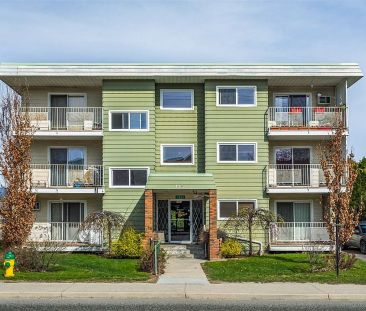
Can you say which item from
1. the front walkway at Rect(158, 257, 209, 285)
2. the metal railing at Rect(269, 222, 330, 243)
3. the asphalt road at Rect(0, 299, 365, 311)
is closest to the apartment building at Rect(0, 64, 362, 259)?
the metal railing at Rect(269, 222, 330, 243)

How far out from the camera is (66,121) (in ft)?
84.5

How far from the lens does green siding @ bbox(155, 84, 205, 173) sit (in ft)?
85.9

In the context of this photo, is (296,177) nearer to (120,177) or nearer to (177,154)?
(177,154)

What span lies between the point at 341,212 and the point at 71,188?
12.5 m

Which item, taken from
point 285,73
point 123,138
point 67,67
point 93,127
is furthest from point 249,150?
point 67,67

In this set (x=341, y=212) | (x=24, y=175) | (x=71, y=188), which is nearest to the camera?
(x=341, y=212)

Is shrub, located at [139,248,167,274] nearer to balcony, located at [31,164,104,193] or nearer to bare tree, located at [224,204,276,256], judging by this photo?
bare tree, located at [224,204,276,256]

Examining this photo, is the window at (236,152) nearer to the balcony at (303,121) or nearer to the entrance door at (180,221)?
the balcony at (303,121)

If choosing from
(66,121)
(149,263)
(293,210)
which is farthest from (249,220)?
(66,121)

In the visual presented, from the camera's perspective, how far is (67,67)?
81.6ft

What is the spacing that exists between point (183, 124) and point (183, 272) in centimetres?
1008

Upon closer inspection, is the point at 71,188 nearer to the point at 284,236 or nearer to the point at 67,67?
the point at 67,67

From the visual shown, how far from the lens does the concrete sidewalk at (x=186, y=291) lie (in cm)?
1315

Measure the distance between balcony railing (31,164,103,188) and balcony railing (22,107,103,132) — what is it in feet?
6.20
